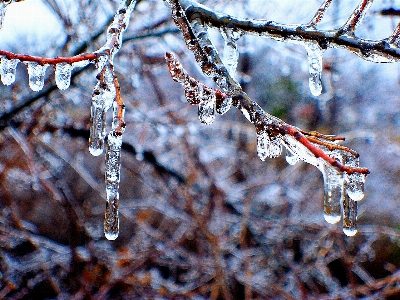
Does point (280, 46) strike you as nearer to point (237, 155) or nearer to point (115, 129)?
point (237, 155)

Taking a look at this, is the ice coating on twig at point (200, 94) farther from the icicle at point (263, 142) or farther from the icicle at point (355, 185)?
the icicle at point (355, 185)

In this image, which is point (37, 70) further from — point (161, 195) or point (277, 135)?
point (161, 195)

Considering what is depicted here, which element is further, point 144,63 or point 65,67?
point 144,63

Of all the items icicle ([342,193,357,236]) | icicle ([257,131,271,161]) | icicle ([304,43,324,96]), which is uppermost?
icicle ([304,43,324,96])

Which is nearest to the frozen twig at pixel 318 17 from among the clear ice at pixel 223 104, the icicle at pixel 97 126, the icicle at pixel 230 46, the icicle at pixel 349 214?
the icicle at pixel 230 46

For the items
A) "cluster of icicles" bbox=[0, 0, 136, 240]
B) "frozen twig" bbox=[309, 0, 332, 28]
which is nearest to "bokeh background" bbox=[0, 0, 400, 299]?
"frozen twig" bbox=[309, 0, 332, 28]

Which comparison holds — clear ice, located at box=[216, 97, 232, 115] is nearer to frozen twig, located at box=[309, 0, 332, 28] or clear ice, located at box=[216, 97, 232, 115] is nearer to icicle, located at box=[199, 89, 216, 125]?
icicle, located at box=[199, 89, 216, 125]

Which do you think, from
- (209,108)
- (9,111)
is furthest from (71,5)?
(209,108)

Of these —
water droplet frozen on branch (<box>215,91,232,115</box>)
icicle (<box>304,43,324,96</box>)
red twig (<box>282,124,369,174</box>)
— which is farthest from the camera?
icicle (<box>304,43,324,96</box>)
